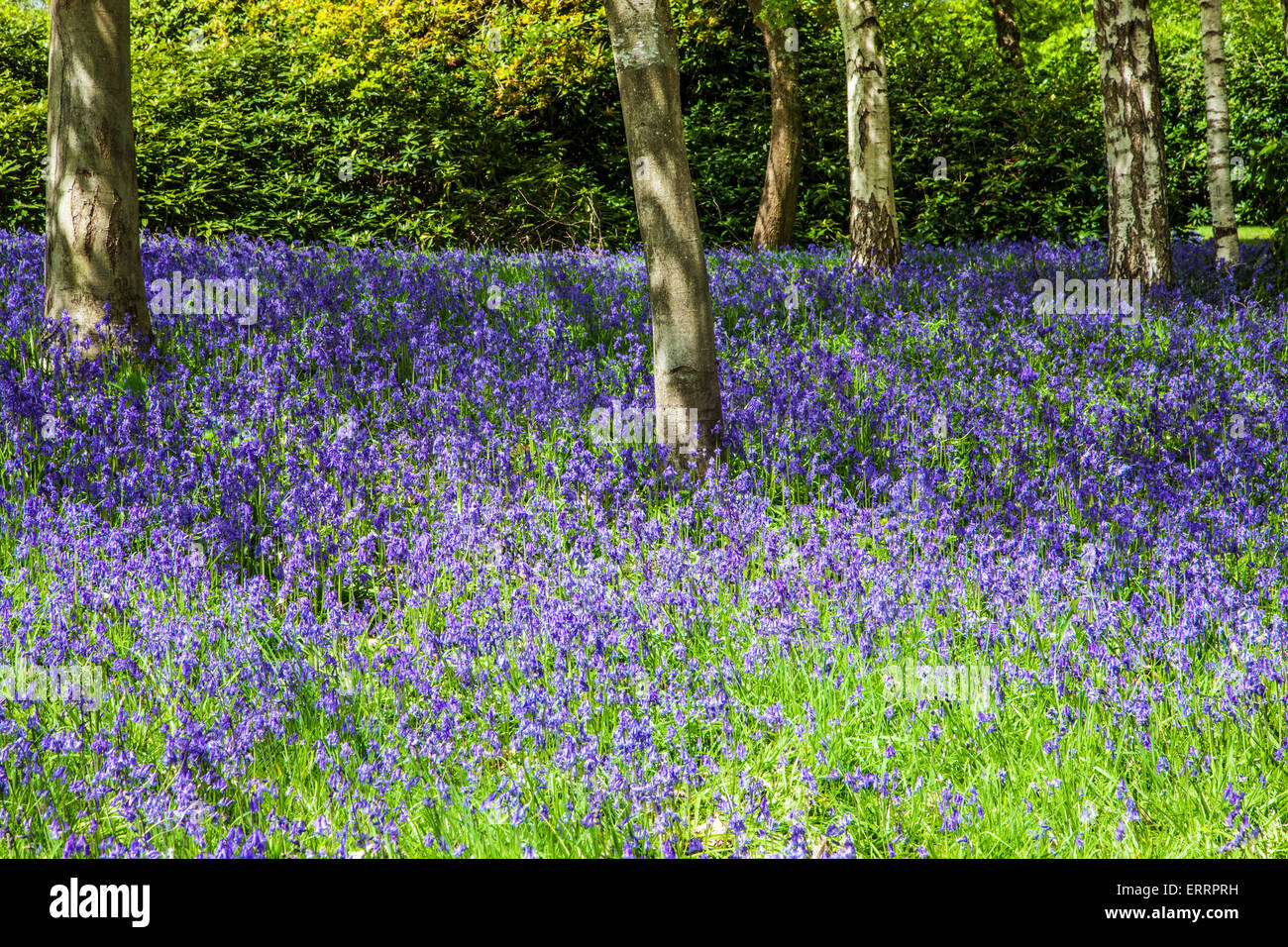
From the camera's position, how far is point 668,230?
4859mm

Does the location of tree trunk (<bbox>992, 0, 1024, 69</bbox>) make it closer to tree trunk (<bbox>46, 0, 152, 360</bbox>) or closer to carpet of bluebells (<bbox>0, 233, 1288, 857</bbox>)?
carpet of bluebells (<bbox>0, 233, 1288, 857</bbox>)

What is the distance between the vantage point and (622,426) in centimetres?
520

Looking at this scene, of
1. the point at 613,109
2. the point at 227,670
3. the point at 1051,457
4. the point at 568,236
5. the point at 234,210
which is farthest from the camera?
the point at 613,109

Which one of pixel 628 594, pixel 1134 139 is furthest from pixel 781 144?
pixel 628 594

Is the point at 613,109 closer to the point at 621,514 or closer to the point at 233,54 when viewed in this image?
the point at 233,54

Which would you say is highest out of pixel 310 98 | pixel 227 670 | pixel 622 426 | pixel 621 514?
pixel 310 98

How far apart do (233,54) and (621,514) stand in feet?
41.6

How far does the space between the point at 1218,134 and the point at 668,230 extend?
7622 millimetres

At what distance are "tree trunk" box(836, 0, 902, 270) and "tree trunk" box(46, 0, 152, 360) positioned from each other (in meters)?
6.06

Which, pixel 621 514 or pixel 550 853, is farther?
pixel 621 514

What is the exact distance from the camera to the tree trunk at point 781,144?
12.2 m

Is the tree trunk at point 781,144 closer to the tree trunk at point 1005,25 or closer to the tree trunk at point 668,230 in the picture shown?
the tree trunk at point 668,230

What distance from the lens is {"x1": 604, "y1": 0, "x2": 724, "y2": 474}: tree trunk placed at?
4.65 metres

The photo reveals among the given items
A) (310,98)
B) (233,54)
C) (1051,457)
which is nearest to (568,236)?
(310,98)
